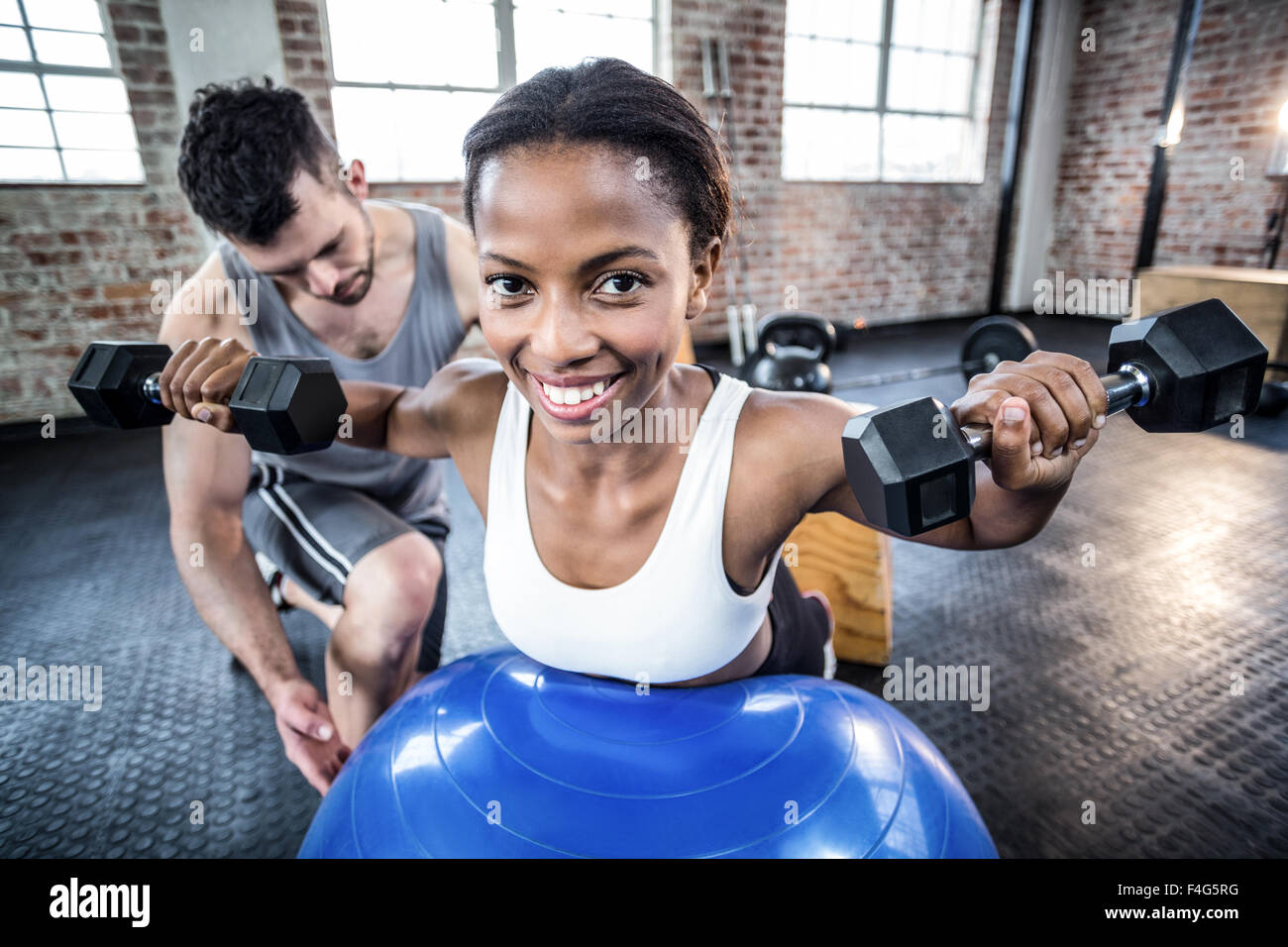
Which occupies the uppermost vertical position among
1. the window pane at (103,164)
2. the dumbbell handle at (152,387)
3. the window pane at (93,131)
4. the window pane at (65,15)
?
the window pane at (65,15)

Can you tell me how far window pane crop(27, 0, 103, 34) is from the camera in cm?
347

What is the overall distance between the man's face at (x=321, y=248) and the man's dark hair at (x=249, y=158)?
21mm

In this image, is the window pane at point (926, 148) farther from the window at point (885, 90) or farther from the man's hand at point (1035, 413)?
the man's hand at point (1035, 413)

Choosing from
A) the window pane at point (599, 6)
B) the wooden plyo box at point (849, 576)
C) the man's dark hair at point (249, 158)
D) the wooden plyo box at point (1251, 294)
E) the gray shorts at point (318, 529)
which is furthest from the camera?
the window pane at point (599, 6)

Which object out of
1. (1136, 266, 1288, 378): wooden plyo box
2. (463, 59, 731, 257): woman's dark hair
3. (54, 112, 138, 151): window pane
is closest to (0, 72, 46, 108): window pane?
(54, 112, 138, 151): window pane

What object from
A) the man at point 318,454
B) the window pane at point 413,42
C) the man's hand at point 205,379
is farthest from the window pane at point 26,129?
the man's hand at point 205,379

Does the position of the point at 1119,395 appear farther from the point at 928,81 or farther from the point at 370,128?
the point at 928,81

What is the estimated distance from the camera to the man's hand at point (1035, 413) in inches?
25.1

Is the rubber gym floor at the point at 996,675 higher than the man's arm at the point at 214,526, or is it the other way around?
the man's arm at the point at 214,526

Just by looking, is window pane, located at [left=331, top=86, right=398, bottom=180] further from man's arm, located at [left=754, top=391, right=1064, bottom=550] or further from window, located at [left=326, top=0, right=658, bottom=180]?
man's arm, located at [left=754, top=391, right=1064, bottom=550]

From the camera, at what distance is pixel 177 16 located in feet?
11.7

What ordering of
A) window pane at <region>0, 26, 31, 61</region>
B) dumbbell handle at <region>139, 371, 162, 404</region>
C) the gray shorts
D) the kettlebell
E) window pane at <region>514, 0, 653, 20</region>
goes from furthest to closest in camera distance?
window pane at <region>514, 0, 653, 20</region>
window pane at <region>0, 26, 31, 61</region>
the kettlebell
the gray shorts
dumbbell handle at <region>139, 371, 162, 404</region>

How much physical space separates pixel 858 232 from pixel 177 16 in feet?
15.7

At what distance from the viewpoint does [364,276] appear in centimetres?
149
